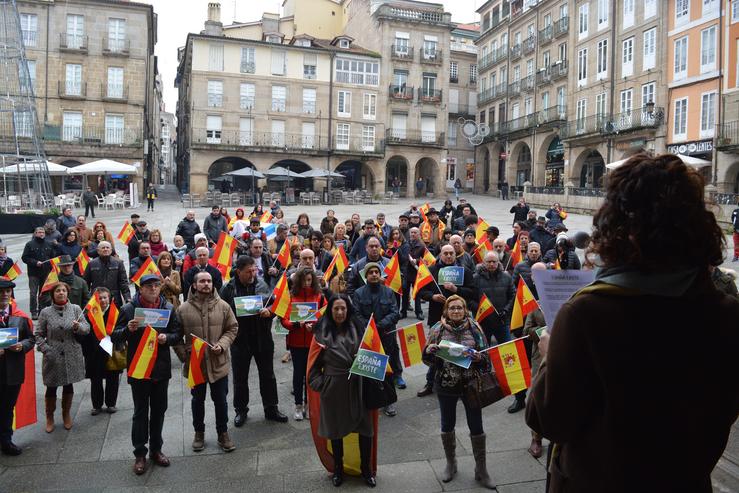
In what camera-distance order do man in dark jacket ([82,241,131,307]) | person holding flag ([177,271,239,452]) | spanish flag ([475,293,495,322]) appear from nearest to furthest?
person holding flag ([177,271,239,452]), spanish flag ([475,293,495,322]), man in dark jacket ([82,241,131,307])

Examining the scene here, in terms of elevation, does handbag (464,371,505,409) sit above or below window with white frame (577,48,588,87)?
below

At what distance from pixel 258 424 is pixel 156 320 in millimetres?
1784

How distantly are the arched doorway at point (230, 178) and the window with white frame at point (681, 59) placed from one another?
88.8 ft

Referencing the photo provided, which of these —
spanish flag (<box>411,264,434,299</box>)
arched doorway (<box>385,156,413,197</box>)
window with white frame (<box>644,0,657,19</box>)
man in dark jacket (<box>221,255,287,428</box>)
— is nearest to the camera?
man in dark jacket (<box>221,255,287,428</box>)

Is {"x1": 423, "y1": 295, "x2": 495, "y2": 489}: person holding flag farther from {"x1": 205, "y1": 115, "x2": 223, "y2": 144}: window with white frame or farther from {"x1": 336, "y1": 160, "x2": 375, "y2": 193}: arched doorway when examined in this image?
{"x1": 336, "y1": 160, "x2": 375, "y2": 193}: arched doorway

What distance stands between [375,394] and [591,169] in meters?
37.9

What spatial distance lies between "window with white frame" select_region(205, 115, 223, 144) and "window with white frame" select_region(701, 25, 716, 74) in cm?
3020

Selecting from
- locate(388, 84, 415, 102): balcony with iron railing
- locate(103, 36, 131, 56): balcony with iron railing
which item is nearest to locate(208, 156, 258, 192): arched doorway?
locate(103, 36, 131, 56): balcony with iron railing

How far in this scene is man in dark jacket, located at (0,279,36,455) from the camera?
19.5 feet

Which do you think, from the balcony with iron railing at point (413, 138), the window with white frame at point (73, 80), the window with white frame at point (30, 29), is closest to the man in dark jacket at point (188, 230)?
the window with white frame at point (73, 80)

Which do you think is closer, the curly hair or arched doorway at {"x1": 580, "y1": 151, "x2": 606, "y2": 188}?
the curly hair

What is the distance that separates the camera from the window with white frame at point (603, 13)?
118 ft

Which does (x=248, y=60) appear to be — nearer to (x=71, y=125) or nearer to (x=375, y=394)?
(x=71, y=125)

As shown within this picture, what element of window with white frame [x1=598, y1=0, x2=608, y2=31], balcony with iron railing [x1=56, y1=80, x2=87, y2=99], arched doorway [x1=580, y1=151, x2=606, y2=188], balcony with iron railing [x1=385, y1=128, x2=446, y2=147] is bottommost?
arched doorway [x1=580, y1=151, x2=606, y2=188]
